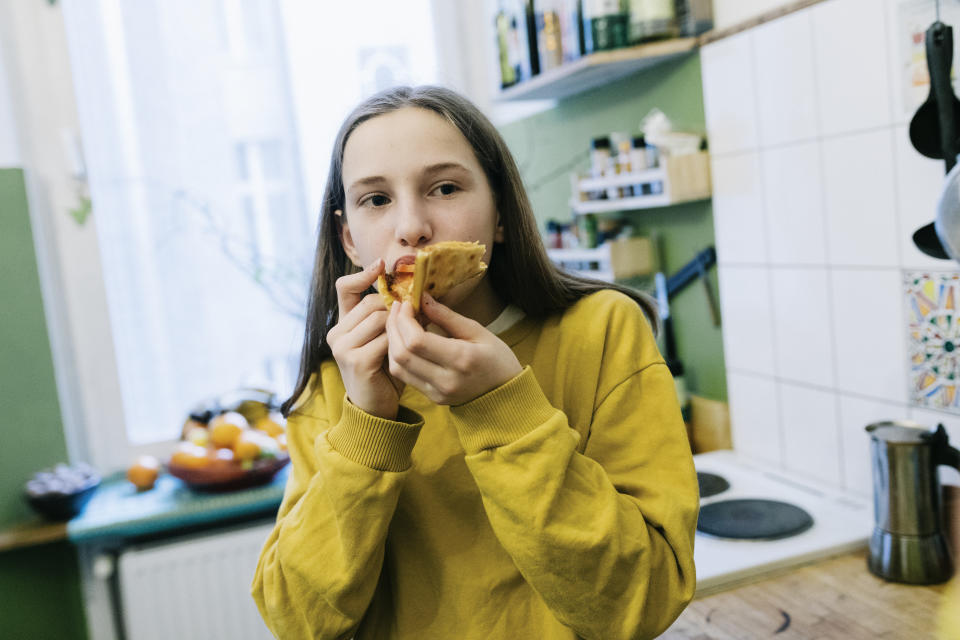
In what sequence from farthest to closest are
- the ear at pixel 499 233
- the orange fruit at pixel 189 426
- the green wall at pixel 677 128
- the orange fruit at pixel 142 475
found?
the orange fruit at pixel 189 426 → the orange fruit at pixel 142 475 → the green wall at pixel 677 128 → the ear at pixel 499 233

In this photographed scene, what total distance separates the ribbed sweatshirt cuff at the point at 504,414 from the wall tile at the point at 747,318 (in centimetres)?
105

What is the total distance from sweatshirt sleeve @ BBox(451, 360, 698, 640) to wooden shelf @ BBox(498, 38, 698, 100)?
1131mm

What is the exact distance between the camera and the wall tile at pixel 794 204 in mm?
1492

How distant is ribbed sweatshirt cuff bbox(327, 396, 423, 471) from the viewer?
0.81 meters

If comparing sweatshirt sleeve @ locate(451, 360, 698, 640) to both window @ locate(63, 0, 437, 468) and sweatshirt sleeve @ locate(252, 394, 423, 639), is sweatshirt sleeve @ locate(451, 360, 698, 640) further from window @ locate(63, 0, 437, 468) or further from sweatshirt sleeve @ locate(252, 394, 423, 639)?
window @ locate(63, 0, 437, 468)

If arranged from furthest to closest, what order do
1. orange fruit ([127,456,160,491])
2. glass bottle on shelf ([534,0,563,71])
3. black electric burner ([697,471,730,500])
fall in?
orange fruit ([127,456,160,491]) → glass bottle on shelf ([534,0,563,71]) → black electric burner ([697,471,730,500])

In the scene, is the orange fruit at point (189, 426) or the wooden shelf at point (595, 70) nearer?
the wooden shelf at point (595, 70)

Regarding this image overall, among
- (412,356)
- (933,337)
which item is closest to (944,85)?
(933,337)

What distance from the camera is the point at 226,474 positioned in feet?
6.66

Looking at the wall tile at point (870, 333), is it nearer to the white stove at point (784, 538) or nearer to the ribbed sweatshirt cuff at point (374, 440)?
the white stove at point (784, 538)

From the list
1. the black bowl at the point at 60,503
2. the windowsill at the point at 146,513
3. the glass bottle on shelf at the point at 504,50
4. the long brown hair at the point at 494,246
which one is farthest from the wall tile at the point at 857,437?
the black bowl at the point at 60,503

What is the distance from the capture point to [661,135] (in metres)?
1.77

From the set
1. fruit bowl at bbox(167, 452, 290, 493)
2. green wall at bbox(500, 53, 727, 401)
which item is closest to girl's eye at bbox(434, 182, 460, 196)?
green wall at bbox(500, 53, 727, 401)

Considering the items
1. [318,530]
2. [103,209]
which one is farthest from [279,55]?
[318,530]
